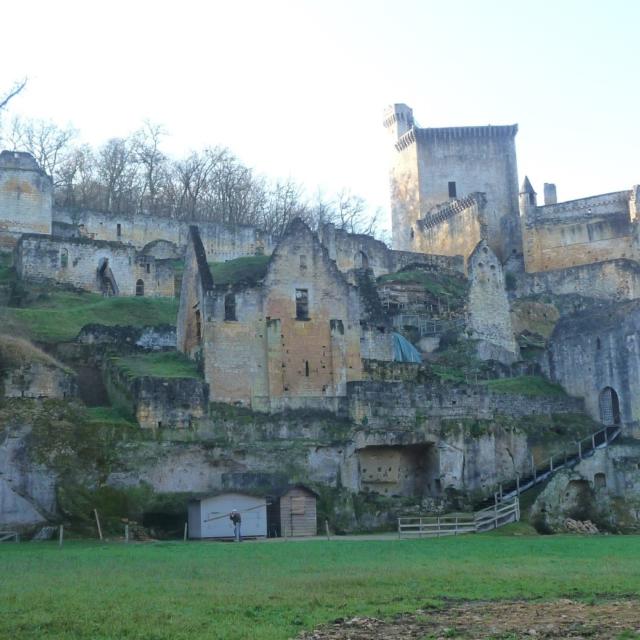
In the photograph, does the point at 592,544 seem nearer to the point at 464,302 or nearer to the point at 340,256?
the point at 464,302

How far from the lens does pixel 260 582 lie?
70.4 feet

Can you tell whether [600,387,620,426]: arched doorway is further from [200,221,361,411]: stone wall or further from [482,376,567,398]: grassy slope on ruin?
[200,221,361,411]: stone wall

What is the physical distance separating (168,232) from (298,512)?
36.9 m

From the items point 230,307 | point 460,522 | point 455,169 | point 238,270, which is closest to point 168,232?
point 238,270

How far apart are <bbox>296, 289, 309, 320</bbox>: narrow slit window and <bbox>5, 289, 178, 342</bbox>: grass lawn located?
10095mm

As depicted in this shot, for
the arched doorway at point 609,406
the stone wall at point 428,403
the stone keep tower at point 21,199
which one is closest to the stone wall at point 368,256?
the stone keep tower at point 21,199

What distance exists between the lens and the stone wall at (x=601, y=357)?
4884cm

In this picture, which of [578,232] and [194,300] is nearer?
[194,300]

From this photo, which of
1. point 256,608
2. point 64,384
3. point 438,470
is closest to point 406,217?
point 438,470

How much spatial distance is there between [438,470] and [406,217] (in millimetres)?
44359

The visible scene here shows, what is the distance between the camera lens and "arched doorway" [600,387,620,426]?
50094mm

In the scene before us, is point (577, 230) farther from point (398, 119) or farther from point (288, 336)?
point (288, 336)

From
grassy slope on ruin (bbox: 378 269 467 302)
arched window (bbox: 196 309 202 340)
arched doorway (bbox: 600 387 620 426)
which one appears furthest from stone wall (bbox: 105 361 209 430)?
grassy slope on ruin (bbox: 378 269 467 302)

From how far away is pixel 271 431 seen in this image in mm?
43500
